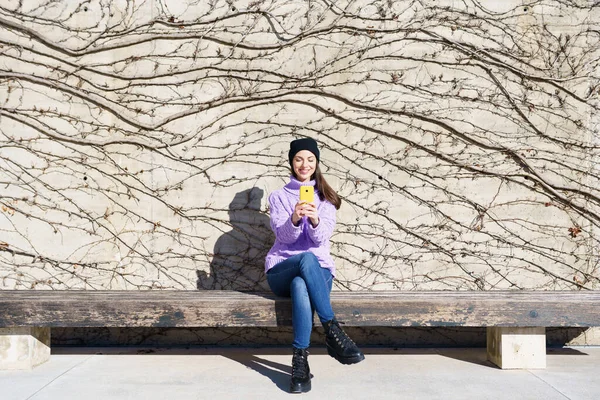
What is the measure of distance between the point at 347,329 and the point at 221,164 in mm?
1168

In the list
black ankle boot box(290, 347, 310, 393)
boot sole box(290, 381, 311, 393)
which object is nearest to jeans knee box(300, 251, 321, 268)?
black ankle boot box(290, 347, 310, 393)

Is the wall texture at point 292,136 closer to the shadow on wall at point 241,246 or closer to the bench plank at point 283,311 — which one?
the shadow on wall at point 241,246

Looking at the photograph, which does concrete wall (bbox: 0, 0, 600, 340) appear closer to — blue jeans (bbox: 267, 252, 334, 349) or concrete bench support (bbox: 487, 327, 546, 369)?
concrete bench support (bbox: 487, 327, 546, 369)

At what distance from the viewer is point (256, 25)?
136 inches

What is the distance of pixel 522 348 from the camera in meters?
2.85

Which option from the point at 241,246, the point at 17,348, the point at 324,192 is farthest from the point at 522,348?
the point at 17,348

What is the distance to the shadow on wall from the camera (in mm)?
3449

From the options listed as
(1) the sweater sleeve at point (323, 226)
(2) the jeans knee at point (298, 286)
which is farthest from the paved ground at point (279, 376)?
(1) the sweater sleeve at point (323, 226)

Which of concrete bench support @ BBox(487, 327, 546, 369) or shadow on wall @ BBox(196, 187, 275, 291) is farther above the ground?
shadow on wall @ BBox(196, 187, 275, 291)

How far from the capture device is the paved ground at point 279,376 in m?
2.44

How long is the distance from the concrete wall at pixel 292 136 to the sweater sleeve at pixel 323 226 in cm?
51

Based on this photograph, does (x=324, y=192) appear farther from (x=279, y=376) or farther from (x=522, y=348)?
(x=522, y=348)

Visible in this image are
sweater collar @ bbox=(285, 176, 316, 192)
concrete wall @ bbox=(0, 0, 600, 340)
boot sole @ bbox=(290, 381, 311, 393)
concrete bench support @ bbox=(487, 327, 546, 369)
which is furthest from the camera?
concrete wall @ bbox=(0, 0, 600, 340)

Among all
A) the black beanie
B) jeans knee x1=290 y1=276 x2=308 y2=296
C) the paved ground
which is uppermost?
the black beanie
